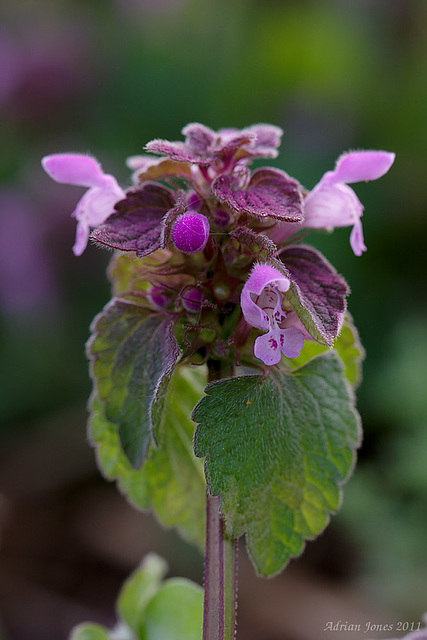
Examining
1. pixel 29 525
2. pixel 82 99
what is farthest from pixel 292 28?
pixel 29 525

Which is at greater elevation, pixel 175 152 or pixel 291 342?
pixel 175 152

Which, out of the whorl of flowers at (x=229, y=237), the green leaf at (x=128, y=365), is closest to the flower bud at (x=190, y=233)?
the whorl of flowers at (x=229, y=237)

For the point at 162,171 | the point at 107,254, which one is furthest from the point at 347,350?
the point at 107,254

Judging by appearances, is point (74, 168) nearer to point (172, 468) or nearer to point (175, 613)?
point (172, 468)

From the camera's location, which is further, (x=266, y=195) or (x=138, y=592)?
(x=138, y=592)

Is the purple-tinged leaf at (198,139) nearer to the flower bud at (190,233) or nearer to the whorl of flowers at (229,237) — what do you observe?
the whorl of flowers at (229,237)

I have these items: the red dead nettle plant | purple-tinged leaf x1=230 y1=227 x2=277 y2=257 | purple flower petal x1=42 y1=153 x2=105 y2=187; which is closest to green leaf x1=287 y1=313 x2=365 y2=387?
the red dead nettle plant
